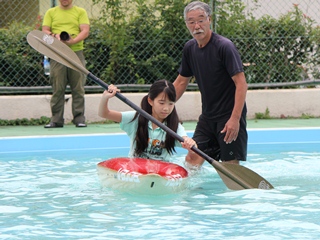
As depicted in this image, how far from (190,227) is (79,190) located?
1708 mm

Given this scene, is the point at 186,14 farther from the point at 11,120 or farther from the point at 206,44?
the point at 11,120

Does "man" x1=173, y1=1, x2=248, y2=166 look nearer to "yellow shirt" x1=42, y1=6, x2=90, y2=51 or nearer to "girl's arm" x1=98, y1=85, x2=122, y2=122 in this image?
"girl's arm" x1=98, y1=85, x2=122, y2=122

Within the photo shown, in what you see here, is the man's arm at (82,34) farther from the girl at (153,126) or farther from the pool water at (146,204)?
the girl at (153,126)

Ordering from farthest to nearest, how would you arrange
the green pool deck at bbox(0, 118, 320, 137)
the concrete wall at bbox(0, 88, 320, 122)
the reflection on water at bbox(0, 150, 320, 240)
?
1. the concrete wall at bbox(0, 88, 320, 122)
2. the green pool deck at bbox(0, 118, 320, 137)
3. the reflection on water at bbox(0, 150, 320, 240)

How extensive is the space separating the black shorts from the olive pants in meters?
3.75

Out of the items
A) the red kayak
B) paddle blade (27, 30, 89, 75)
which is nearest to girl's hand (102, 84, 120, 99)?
the red kayak

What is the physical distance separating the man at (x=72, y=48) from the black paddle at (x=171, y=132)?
3052mm

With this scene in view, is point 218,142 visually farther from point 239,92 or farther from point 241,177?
point 239,92

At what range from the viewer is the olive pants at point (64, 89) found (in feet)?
33.8

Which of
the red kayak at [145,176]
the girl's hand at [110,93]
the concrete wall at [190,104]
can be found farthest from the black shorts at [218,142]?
the concrete wall at [190,104]

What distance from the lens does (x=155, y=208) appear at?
5.78m

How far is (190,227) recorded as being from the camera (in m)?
5.15

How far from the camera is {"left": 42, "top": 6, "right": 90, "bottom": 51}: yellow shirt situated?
10.1 meters

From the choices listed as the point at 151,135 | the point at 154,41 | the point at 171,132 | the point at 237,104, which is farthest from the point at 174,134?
the point at 154,41
